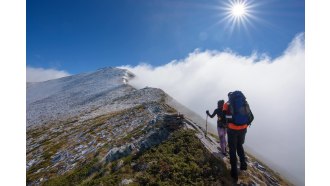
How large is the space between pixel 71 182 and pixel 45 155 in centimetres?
1291

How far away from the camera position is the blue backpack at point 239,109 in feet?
38.8

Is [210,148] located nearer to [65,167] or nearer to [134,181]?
[134,181]

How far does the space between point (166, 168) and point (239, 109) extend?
492cm

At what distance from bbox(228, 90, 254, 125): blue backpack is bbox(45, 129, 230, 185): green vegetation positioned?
8.91 feet

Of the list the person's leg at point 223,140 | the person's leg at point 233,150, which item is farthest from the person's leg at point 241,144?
the person's leg at point 223,140

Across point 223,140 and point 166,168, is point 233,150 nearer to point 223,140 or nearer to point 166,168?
point 223,140

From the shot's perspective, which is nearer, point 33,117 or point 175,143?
point 175,143

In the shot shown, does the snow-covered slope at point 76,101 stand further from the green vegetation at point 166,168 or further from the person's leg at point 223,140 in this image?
the person's leg at point 223,140

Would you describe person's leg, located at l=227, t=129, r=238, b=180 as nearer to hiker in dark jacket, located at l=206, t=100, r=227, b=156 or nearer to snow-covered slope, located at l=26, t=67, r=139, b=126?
hiker in dark jacket, located at l=206, t=100, r=227, b=156

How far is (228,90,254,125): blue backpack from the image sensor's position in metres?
11.8

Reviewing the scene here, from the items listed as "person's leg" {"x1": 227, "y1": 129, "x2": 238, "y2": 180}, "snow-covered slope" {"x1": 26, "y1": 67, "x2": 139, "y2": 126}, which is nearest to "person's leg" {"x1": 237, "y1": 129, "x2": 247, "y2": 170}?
"person's leg" {"x1": 227, "y1": 129, "x2": 238, "y2": 180}

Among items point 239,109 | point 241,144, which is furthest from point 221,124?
point 239,109
